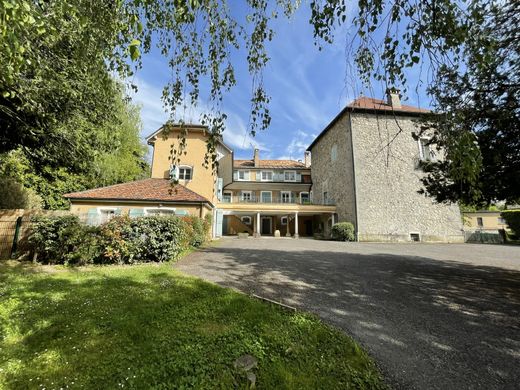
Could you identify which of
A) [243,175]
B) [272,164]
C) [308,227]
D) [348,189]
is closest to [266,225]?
[308,227]

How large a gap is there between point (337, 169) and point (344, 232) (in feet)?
22.2

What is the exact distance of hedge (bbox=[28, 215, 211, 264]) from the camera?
815cm

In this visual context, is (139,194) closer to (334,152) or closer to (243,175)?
(334,152)

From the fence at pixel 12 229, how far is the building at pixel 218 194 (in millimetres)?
1752

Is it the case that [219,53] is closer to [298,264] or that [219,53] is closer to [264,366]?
[264,366]

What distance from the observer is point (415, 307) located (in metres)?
4.61

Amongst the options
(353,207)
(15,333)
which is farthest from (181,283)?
(353,207)

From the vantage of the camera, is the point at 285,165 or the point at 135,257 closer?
the point at 135,257

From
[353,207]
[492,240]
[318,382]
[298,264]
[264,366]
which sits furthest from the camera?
[492,240]

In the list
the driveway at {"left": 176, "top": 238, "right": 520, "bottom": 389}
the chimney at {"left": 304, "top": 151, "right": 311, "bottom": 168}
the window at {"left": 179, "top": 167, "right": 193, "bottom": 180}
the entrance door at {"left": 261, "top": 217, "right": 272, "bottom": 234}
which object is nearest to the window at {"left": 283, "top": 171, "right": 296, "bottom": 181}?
the chimney at {"left": 304, "top": 151, "right": 311, "bottom": 168}

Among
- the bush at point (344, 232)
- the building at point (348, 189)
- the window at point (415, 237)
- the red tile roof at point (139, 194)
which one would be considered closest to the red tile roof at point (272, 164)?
the building at point (348, 189)

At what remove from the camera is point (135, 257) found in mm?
8586

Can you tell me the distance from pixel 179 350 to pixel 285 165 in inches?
1266

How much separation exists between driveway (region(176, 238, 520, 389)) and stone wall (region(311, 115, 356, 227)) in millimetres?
13065
